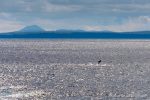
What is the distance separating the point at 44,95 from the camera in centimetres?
4550

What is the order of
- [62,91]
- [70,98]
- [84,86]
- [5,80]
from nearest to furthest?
[70,98] < [62,91] < [84,86] < [5,80]

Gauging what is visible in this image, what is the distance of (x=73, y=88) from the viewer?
50844 mm

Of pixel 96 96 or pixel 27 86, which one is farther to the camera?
pixel 27 86

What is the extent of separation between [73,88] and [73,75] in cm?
1635

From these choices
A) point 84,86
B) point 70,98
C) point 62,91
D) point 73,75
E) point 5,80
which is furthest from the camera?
point 73,75

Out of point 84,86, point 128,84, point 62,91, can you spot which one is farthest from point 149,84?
point 62,91

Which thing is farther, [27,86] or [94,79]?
[94,79]

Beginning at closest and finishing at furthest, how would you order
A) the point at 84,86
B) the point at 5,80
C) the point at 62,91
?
the point at 62,91 → the point at 84,86 → the point at 5,80

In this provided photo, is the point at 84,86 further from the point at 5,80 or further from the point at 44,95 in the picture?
the point at 5,80

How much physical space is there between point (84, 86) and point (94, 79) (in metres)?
8.45

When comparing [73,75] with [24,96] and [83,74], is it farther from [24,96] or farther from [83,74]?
[24,96]

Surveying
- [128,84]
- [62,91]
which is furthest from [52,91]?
[128,84]

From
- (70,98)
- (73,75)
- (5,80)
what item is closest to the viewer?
(70,98)

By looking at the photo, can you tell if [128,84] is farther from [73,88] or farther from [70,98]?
[70,98]
